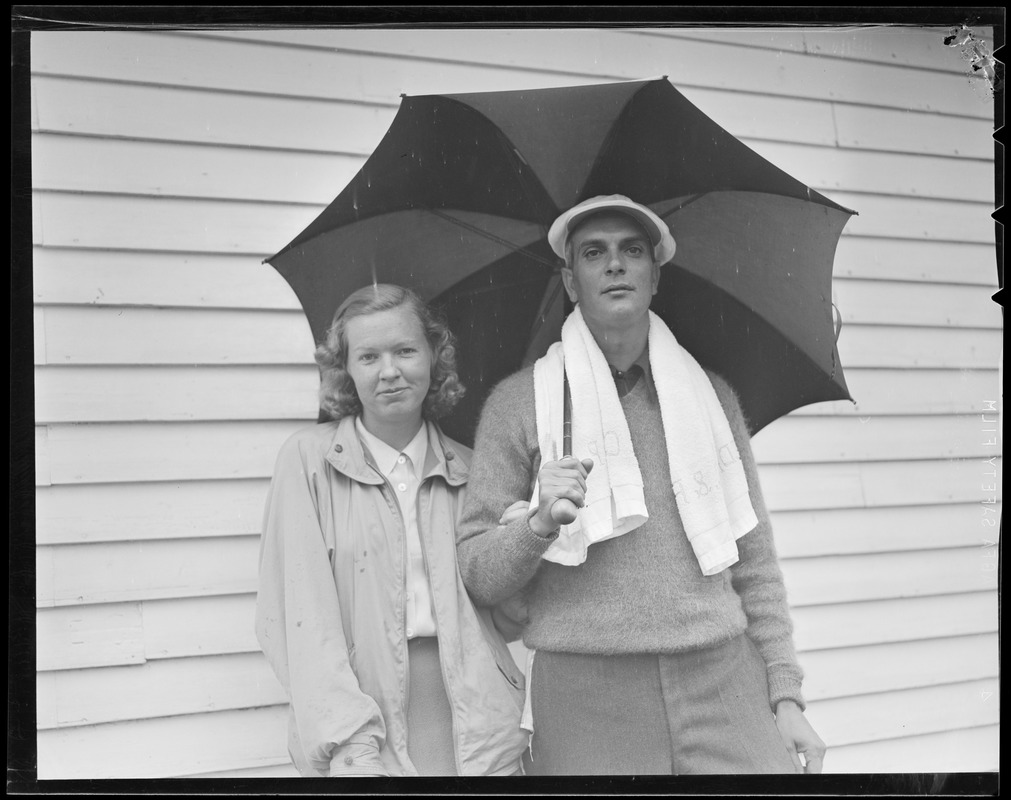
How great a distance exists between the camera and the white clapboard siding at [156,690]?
240 cm

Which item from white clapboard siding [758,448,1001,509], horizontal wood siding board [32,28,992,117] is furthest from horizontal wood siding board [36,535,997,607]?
white clapboard siding [758,448,1001,509]

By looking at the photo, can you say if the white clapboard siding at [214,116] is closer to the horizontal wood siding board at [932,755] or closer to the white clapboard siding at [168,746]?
the white clapboard siding at [168,746]

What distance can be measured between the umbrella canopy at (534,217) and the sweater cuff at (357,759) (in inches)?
29.6

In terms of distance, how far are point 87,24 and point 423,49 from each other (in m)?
0.85

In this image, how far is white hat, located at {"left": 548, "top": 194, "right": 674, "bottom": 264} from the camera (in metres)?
2.31

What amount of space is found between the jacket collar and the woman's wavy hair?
45 millimetres

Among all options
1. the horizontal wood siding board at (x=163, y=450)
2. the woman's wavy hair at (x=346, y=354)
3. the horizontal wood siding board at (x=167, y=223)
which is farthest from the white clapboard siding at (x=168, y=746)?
the horizontal wood siding board at (x=167, y=223)

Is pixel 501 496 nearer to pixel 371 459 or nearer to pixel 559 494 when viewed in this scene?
pixel 559 494

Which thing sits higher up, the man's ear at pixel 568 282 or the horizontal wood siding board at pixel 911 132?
the horizontal wood siding board at pixel 911 132

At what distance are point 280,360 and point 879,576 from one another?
178 cm

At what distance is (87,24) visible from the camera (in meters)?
2.40

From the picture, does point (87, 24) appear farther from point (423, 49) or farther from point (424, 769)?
point (424, 769)

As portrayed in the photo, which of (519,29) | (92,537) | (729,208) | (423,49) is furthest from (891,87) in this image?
(92,537)

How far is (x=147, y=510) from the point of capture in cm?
242
